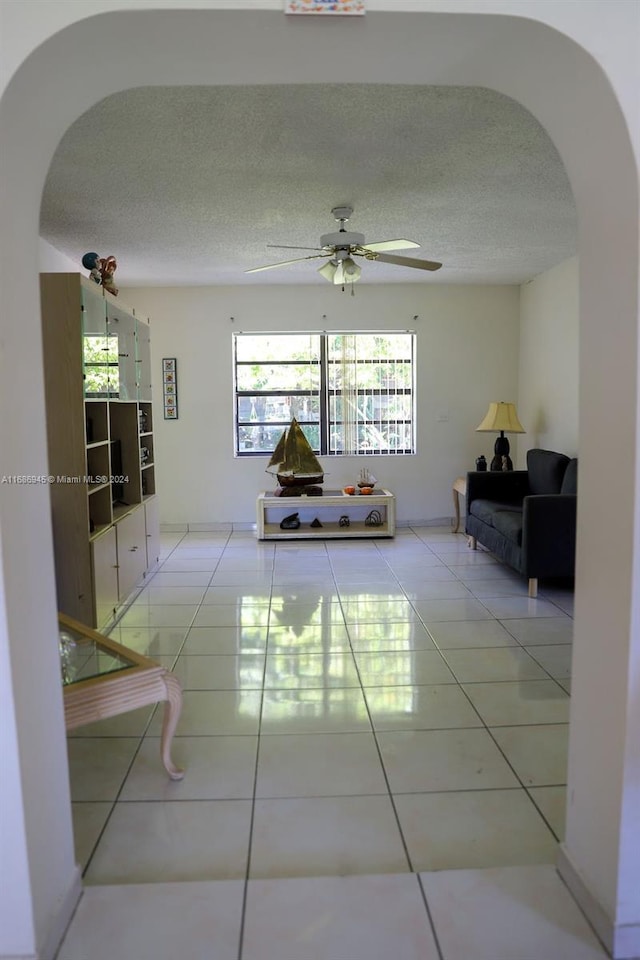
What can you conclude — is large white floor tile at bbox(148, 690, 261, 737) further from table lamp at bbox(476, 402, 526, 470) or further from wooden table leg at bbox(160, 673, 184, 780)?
table lamp at bbox(476, 402, 526, 470)

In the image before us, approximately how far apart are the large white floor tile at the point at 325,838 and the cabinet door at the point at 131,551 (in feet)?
7.50

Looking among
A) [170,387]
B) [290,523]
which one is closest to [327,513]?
[290,523]

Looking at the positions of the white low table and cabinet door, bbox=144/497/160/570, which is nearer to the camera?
cabinet door, bbox=144/497/160/570

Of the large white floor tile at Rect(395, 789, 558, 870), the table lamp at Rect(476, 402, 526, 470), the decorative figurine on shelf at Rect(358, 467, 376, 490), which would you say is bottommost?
the large white floor tile at Rect(395, 789, 558, 870)

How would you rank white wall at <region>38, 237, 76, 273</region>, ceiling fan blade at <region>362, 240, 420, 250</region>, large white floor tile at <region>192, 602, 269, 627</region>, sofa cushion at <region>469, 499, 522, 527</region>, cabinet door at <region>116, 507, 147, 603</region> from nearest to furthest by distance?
ceiling fan blade at <region>362, 240, 420, 250</region> < large white floor tile at <region>192, 602, 269, 627</region> < cabinet door at <region>116, 507, 147, 603</region> < white wall at <region>38, 237, 76, 273</region> < sofa cushion at <region>469, 499, 522, 527</region>

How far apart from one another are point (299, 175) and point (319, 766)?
2.76 metres

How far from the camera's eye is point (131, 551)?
4.34 m

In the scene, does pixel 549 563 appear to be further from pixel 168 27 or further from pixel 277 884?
pixel 168 27

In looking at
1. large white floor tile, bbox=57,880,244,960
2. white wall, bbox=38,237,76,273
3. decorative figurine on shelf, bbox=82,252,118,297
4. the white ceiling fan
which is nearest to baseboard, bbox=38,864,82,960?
large white floor tile, bbox=57,880,244,960

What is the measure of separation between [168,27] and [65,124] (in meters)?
0.35

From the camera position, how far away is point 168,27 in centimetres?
137

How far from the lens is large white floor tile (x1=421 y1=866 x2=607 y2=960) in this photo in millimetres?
1513

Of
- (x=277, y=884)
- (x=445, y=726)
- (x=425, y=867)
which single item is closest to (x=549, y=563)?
(x=445, y=726)

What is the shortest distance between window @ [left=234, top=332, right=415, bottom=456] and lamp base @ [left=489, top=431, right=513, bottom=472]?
88cm
